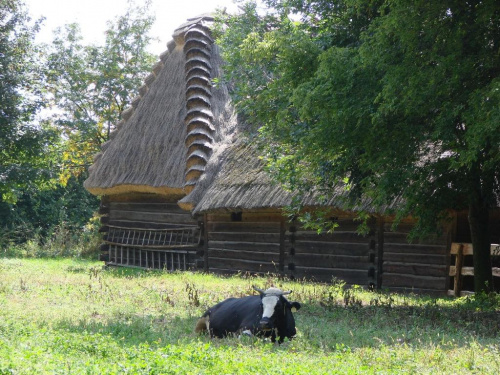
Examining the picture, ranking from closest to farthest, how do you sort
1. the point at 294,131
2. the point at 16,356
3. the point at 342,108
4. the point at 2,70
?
the point at 16,356 < the point at 342,108 < the point at 294,131 < the point at 2,70

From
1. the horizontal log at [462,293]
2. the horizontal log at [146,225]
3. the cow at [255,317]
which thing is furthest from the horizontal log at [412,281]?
the cow at [255,317]

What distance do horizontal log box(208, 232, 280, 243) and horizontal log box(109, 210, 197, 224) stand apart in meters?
0.96

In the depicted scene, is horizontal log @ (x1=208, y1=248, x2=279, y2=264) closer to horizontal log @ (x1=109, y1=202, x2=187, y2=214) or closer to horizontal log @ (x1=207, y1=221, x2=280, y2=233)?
horizontal log @ (x1=207, y1=221, x2=280, y2=233)

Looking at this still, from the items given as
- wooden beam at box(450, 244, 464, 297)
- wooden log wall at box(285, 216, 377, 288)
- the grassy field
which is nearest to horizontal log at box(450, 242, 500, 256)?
wooden beam at box(450, 244, 464, 297)

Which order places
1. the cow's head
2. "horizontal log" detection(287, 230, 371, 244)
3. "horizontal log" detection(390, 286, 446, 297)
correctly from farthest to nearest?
"horizontal log" detection(287, 230, 371, 244)
"horizontal log" detection(390, 286, 446, 297)
the cow's head

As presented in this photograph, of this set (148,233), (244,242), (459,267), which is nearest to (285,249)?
(244,242)

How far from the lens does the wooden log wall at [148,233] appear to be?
64.4 feet

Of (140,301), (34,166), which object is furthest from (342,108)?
(34,166)

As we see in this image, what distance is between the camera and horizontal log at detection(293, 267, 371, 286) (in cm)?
1515

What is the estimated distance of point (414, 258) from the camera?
46.9 ft

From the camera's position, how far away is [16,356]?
5.63 meters

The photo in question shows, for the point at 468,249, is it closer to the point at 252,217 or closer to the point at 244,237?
the point at 252,217

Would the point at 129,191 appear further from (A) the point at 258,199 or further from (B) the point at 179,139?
(A) the point at 258,199

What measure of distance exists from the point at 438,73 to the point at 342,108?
1.38 meters
